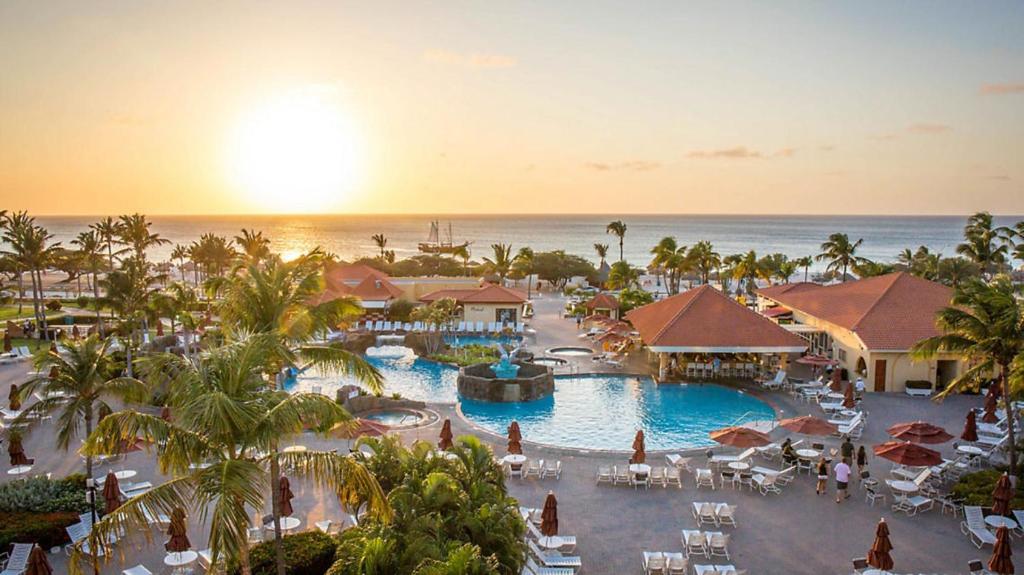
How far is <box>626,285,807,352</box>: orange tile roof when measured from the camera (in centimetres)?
2769

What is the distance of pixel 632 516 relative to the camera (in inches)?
602

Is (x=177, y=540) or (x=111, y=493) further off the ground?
(x=111, y=493)

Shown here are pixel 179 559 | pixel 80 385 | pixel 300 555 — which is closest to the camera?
pixel 300 555

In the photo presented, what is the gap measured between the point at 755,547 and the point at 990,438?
10760 millimetres

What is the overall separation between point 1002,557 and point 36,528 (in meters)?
18.2

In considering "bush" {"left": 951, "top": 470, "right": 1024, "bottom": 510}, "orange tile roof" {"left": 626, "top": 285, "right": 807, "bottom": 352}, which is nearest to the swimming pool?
"orange tile roof" {"left": 626, "top": 285, "right": 807, "bottom": 352}

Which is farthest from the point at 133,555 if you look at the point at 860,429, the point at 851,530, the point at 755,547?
the point at 860,429

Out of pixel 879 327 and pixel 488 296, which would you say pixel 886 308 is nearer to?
pixel 879 327

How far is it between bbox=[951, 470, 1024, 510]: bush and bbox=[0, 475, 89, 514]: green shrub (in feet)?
65.0

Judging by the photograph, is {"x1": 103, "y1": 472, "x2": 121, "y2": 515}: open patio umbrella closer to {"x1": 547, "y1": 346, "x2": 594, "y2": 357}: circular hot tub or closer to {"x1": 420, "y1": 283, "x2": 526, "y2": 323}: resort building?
{"x1": 547, "y1": 346, "x2": 594, "y2": 357}: circular hot tub

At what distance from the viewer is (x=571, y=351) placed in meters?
35.0

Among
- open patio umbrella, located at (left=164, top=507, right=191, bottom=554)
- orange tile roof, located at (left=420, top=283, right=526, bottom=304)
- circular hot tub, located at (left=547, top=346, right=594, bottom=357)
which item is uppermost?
orange tile roof, located at (left=420, top=283, right=526, bottom=304)

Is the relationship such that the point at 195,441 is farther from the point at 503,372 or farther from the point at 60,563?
the point at 503,372

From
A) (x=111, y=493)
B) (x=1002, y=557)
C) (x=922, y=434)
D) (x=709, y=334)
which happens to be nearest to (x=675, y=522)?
(x=1002, y=557)
